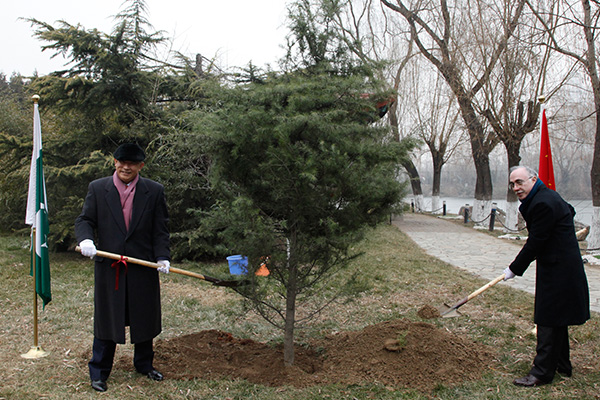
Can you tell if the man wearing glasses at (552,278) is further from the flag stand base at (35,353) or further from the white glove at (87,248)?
the flag stand base at (35,353)

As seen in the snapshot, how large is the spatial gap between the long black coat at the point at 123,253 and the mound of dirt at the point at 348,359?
0.60 metres

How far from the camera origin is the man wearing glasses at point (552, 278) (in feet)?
12.8

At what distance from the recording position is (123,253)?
3.96 m

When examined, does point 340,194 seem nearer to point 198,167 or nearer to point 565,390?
point 565,390

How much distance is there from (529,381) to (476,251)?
9.65 m

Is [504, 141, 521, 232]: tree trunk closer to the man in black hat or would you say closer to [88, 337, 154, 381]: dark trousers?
the man in black hat

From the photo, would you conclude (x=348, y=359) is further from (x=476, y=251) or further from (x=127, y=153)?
(x=476, y=251)

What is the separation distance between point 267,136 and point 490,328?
3.55m

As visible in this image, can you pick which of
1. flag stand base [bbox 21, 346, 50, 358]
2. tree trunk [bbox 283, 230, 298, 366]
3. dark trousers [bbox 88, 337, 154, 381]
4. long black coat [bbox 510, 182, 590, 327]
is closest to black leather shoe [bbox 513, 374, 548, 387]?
long black coat [bbox 510, 182, 590, 327]

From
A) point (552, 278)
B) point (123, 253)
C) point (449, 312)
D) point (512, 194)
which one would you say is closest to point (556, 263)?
point (552, 278)

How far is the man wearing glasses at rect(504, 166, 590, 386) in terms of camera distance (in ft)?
12.8

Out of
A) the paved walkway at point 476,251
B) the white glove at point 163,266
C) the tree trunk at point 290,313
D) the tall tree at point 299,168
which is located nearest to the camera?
the tall tree at point 299,168

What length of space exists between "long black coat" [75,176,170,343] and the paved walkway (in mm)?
4388

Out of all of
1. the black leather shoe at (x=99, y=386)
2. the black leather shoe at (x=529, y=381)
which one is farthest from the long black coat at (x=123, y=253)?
the black leather shoe at (x=529, y=381)
